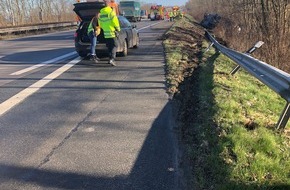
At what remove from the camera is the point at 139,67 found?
1059 centimetres

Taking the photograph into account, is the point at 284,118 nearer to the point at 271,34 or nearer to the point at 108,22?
the point at 108,22

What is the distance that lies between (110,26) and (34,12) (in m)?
58.0

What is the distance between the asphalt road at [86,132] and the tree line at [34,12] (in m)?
39.4

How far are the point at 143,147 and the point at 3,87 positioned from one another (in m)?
4.85

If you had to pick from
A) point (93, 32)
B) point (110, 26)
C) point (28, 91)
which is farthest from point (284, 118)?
point (93, 32)

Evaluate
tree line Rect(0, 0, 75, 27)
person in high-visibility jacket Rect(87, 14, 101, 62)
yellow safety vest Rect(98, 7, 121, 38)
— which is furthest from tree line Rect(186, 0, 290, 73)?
tree line Rect(0, 0, 75, 27)

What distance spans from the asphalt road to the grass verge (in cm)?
31

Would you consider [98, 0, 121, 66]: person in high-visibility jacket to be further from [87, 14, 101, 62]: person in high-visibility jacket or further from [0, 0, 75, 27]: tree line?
[0, 0, 75, 27]: tree line

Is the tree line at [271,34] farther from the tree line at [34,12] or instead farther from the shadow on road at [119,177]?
the tree line at [34,12]

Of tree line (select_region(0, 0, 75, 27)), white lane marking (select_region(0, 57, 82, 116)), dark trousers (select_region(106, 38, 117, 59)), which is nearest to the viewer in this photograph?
white lane marking (select_region(0, 57, 82, 116))

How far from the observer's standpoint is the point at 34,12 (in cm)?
6425

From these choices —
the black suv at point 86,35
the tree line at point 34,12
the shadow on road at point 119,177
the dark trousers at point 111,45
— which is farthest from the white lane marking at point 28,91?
the tree line at point 34,12

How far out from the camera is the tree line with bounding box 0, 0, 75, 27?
173ft

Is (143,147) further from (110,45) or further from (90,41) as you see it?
(90,41)
